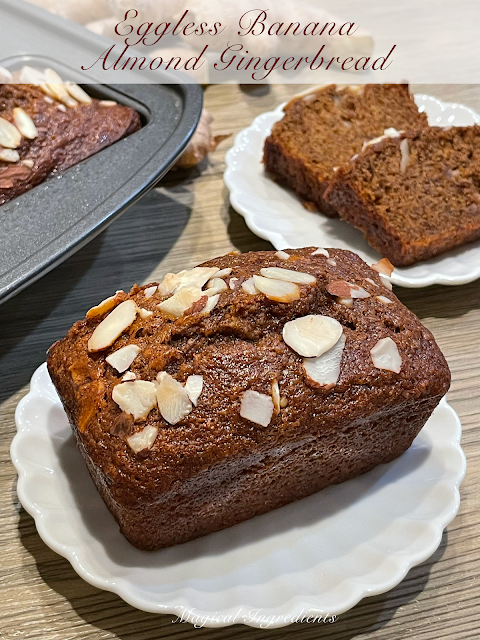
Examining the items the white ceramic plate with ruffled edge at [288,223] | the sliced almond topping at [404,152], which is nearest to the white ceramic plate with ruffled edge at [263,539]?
the white ceramic plate with ruffled edge at [288,223]

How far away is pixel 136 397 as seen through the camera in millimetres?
949

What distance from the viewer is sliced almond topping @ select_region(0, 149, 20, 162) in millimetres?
1481

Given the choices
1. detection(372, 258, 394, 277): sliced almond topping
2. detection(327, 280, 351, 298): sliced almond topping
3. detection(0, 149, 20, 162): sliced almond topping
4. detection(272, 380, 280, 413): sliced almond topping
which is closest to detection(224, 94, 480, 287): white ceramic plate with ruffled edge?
detection(372, 258, 394, 277): sliced almond topping

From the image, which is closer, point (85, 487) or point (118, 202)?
point (85, 487)

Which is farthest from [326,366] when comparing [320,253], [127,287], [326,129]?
[326,129]

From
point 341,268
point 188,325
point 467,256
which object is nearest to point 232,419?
point 188,325

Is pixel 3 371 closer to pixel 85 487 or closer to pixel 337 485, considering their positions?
pixel 85 487

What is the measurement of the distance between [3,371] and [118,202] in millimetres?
465

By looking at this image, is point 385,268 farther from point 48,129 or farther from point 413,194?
point 48,129

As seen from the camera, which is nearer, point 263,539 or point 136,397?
point 136,397

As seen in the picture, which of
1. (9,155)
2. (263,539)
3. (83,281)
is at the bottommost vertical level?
(263,539)

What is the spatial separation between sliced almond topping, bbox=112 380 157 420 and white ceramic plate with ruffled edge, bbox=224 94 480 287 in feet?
2.58

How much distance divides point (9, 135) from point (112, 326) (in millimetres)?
749

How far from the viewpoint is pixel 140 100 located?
1762mm
